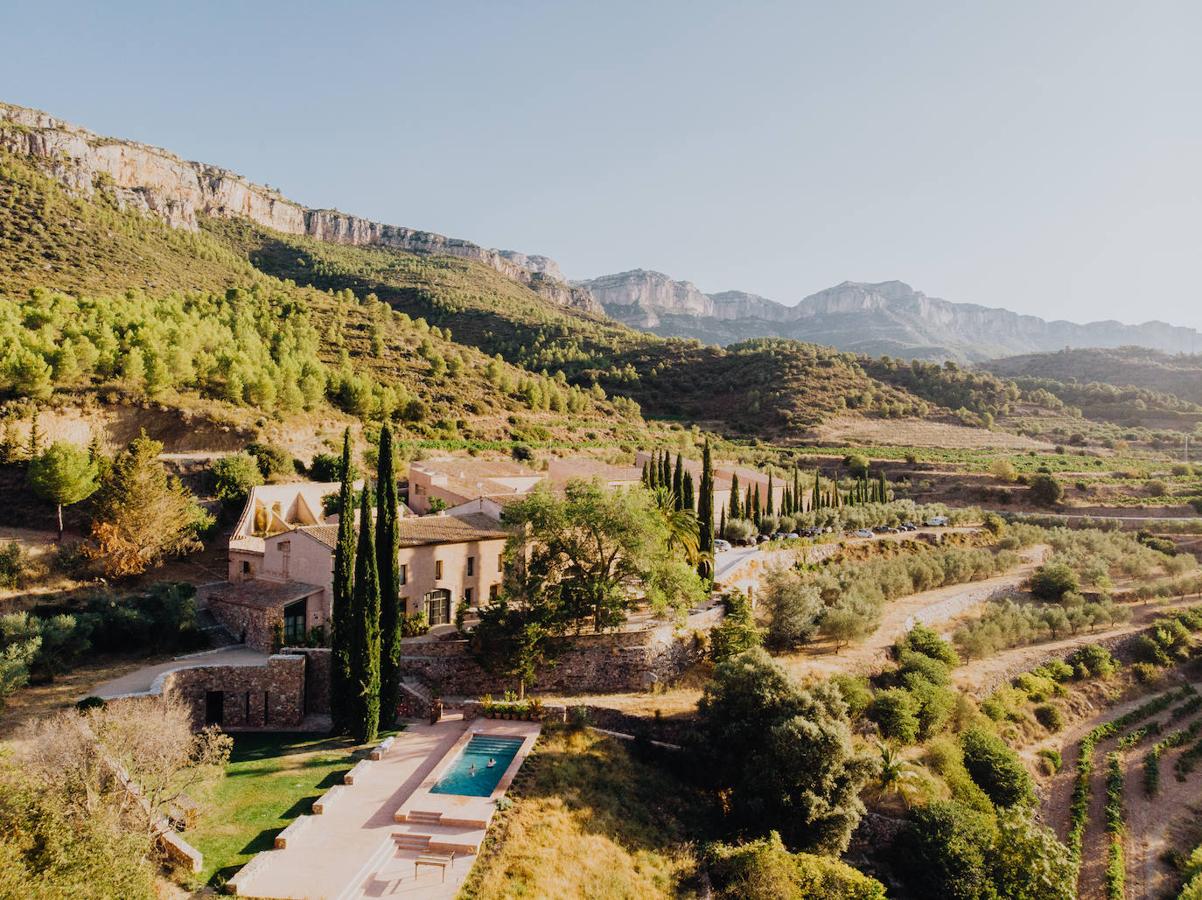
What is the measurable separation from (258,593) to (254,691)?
515cm

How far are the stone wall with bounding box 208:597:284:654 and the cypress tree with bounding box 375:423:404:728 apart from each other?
17.5 ft

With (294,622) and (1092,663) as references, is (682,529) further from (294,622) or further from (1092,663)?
(1092,663)

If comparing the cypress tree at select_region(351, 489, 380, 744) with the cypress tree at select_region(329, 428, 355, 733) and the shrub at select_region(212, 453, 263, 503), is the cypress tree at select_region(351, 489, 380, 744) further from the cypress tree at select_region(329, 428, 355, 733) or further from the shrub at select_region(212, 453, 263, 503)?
the shrub at select_region(212, 453, 263, 503)

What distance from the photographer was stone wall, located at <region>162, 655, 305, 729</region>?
66.9ft

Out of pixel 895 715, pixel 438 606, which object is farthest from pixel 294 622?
pixel 895 715

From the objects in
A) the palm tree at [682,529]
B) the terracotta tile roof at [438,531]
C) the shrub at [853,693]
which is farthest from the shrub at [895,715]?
the terracotta tile roof at [438,531]

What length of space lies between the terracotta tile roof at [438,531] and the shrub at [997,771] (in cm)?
1836

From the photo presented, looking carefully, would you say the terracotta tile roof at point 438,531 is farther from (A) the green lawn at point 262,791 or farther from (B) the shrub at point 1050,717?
(B) the shrub at point 1050,717

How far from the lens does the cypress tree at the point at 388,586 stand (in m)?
20.4

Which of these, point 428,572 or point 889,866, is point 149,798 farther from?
point 889,866

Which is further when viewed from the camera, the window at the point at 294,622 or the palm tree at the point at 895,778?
the window at the point at 294,622

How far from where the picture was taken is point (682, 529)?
2847cm

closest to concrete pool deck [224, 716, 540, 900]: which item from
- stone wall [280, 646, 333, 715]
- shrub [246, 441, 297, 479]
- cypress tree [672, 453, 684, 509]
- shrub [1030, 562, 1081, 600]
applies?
stone wall [280, 646, 333, 715]

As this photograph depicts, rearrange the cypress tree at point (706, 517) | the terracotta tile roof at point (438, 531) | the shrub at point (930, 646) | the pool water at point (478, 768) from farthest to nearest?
the cypress tree at point (706, 517) → the shrub at point (930, 646) → the terracotta tile roof at point (438, 531) → the pool water at point (478, 768)
